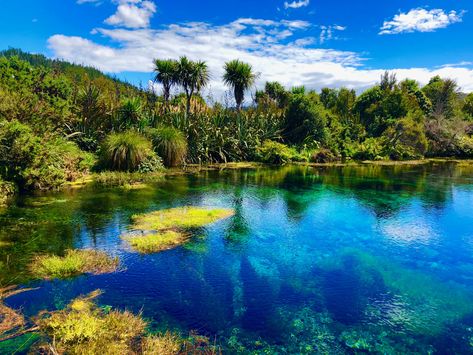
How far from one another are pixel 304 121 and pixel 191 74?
56.7 ft

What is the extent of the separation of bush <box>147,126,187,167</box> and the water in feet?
31.9

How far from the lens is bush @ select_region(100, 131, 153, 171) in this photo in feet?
94.6

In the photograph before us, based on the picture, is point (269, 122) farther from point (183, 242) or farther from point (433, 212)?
point (183, 242)

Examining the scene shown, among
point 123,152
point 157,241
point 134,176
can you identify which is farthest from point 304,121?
point 157,241

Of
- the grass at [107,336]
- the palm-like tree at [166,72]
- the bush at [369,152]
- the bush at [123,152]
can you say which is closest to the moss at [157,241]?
the grass at [107,336]

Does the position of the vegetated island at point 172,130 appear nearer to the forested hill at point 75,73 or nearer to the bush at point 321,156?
the bush at point 321,156

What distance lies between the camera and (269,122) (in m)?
47.8

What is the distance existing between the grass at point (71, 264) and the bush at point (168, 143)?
2092 centimetres

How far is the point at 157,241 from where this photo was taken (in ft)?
49.2

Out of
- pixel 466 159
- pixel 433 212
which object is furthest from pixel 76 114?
pixel 466 159

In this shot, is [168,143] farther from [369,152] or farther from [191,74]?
[369,152]

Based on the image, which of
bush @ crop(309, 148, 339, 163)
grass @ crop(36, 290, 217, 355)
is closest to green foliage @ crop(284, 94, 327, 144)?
bush @ crop(309, 148, 339, 163)

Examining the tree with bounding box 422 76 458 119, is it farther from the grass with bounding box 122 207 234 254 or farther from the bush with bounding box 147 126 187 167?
the grass with bounding box 122 207 234 254

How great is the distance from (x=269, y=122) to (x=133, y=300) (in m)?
39.3
